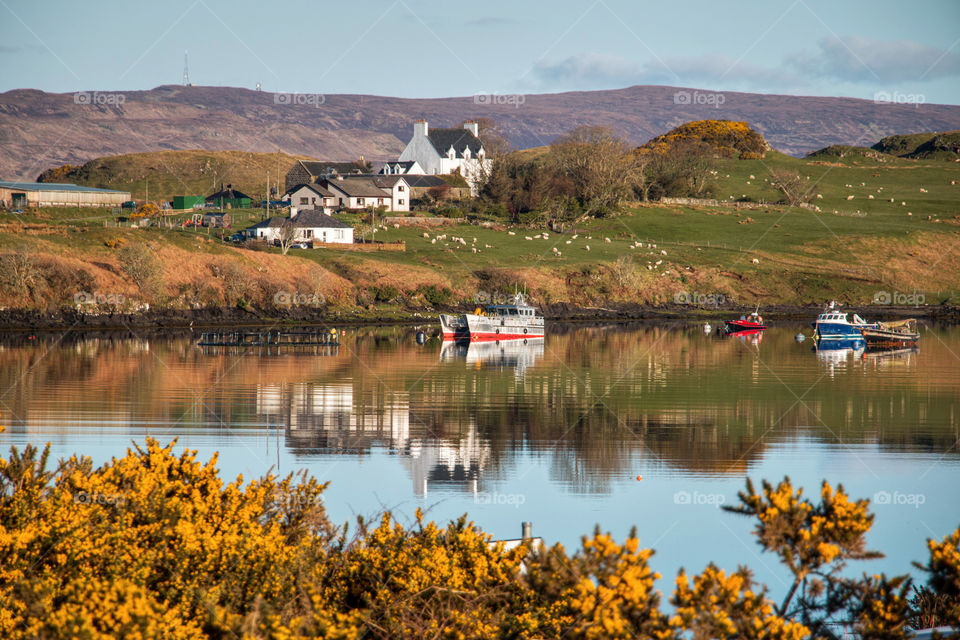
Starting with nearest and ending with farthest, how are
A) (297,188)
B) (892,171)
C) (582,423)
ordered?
(582,423)
(297,188)
(892,171)

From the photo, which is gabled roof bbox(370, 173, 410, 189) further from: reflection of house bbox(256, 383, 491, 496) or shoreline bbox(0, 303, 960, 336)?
reflection of house bbox(256, 383, 491, 496)

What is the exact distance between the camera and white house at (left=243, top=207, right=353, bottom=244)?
109 metres

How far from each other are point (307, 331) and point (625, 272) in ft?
137

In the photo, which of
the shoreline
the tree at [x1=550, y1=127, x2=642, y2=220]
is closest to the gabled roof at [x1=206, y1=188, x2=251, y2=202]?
the tree at [x1=550, y1=127, x2=642, y2=220]

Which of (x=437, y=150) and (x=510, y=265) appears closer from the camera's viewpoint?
(x=510, y=265)

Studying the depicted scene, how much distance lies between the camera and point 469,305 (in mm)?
100375

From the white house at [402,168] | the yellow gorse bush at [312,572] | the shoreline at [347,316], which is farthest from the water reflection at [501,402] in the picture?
the white house at [402,168]

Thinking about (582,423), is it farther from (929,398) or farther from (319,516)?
(319,516)

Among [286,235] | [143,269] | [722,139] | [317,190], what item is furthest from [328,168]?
[722,139]

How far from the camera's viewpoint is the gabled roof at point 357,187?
134250 mm

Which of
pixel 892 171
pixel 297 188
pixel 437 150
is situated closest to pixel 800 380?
pixel 297 188

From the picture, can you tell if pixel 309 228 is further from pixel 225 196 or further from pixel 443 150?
pixel 443 150

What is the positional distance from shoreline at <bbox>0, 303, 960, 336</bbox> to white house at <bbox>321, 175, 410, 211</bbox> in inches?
1553

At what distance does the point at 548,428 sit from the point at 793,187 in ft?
454
